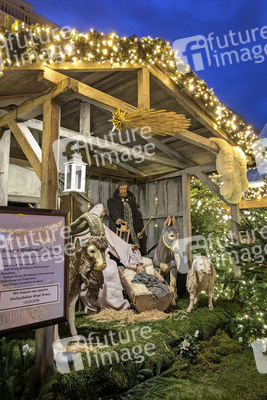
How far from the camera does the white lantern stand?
5.26m

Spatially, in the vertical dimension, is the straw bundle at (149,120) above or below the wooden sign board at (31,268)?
above

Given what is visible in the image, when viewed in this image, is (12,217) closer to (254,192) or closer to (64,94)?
(64,94)

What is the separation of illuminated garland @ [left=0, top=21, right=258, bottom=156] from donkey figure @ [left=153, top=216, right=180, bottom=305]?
10.1 ft

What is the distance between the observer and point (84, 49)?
422cm

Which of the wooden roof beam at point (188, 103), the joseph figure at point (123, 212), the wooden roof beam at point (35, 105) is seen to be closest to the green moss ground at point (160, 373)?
the joseph figure at point (123, 212)

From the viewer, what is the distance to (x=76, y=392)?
3148mm

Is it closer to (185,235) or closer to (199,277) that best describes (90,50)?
(199,277)

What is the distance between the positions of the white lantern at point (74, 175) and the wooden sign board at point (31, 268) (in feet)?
6.46

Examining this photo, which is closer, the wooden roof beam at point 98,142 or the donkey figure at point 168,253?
the wooden roof beam at point 98,142

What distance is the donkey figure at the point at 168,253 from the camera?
22.8 ft

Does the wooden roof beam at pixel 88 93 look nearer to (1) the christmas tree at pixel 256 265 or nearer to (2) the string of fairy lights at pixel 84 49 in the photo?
(2) the string of fairy lights at pixel 84 49

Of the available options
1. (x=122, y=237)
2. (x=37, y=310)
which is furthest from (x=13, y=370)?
(x=122, y=237)

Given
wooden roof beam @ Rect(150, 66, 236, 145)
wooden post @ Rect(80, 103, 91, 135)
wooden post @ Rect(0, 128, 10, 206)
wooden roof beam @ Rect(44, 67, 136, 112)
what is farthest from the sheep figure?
wooden post @ Rect(0, 128, 10, 206)

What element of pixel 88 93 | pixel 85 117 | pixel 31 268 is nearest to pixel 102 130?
pixel 85 117
